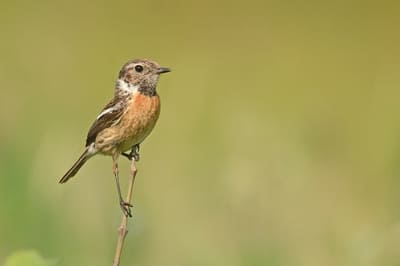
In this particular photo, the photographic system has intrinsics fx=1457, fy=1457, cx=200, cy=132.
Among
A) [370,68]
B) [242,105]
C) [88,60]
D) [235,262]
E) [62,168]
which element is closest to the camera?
[235,262]

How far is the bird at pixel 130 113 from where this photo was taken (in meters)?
5.96

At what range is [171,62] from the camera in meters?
14.0

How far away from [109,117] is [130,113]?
13cm

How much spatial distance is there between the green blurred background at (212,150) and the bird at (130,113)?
1.33ft

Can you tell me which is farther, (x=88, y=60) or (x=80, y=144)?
(x=88, y=60)

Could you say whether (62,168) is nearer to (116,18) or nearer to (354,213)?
(354,213)

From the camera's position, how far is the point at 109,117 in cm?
611

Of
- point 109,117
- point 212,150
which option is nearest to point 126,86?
point 109,117

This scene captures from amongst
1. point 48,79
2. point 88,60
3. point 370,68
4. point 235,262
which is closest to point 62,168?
point 235,262

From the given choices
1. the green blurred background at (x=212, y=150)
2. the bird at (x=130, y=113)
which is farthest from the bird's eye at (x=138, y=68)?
the green blurred background at (x=212, y=150)

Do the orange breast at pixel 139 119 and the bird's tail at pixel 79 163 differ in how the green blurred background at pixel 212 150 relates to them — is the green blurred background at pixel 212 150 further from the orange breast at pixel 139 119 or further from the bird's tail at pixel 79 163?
the orange breast at pixel 139 119

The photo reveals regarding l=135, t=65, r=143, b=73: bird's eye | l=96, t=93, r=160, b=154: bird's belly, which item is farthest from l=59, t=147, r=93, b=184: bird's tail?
l=135, t=65, r=143, b=73: bird's eye

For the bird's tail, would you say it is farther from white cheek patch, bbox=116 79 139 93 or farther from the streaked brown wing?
white cheek patch, bbox=116 79 139 93

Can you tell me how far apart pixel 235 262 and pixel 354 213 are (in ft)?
5.46
